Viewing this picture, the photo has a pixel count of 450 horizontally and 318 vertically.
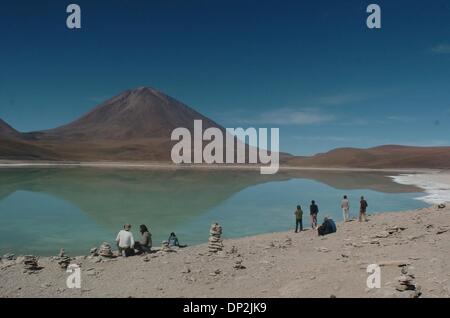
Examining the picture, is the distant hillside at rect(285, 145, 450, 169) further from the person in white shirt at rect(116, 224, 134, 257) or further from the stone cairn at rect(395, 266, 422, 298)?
the stone cairn at rect(395, 266, 422, 298)

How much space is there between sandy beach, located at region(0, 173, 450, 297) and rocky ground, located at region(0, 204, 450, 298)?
17 millimetres

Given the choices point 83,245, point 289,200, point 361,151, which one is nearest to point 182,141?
point 361,151

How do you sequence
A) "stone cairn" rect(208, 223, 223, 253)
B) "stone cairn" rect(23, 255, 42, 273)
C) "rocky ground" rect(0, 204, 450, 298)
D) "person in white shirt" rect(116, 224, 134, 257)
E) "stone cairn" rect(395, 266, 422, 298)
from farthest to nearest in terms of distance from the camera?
"stone cairn" rect(208, 223, 223, 253)
"person in white shirt" rect(116, 224, 134, 257)
"stone cairn" rect(23, 255, 42, 273)
"rocky ground" rect(0, 204, 450, 298)
"stone cairn" rect(395, 266, 422, 298)

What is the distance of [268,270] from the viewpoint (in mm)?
8703

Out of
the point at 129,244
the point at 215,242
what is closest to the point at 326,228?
the point at 215,242

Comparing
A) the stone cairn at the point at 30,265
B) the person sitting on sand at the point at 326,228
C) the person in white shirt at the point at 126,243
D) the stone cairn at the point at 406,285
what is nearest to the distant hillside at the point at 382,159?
the person sitting on sand at the point at 326,228

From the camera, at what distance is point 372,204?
25500 millimetres

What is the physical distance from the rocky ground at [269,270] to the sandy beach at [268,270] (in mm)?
17

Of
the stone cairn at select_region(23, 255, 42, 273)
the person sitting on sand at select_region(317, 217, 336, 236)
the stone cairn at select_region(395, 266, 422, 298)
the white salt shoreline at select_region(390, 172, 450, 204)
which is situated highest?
the stone cairn at select_region(395, 266, 422, 298)

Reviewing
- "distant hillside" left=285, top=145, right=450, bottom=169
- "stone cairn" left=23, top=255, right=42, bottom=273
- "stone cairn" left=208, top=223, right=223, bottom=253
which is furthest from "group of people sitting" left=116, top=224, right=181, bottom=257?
"distant hillside" left=285, top=145, right=450, bottom=169

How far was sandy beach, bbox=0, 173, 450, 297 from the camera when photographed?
23.1ft

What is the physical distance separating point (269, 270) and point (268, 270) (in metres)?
0.02

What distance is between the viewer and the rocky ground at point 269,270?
693 cm
